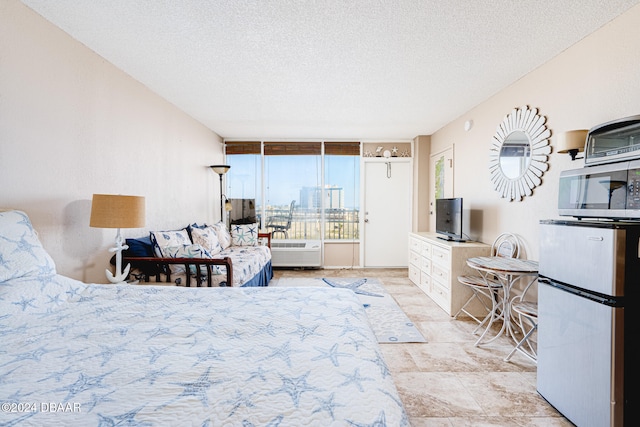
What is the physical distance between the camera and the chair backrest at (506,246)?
9.59ft

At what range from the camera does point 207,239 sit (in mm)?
3932

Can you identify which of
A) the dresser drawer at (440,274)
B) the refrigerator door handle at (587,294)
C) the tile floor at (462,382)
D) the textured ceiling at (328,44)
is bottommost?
the tile floor at (462,382)

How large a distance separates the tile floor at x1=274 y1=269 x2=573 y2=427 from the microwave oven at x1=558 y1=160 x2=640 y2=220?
128cm

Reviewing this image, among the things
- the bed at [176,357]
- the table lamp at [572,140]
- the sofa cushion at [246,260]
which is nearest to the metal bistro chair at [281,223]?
the sofa cushion at [246,260]

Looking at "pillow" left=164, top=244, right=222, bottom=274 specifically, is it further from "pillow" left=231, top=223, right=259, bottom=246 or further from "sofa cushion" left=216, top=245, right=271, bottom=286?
"pillow" left=231, top=223, right=259, bottom=246

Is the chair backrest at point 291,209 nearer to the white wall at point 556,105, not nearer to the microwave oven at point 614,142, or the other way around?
the white wall at point 556,105

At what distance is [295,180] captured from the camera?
18.9 feet

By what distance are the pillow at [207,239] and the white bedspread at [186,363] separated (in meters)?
2.16

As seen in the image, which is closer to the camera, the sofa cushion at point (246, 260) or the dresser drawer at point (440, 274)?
the sofa cushion at point (246, 260)

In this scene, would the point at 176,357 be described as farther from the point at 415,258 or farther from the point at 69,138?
the point at 415,258

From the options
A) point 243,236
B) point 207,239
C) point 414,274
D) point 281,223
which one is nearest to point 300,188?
point 281,223

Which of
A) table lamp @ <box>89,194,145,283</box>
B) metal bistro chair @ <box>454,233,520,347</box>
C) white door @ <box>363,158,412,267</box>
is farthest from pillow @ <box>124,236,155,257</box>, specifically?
white door @ <box>363,158,412,267</box>

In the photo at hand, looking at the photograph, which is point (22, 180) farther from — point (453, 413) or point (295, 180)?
point (295, 180)

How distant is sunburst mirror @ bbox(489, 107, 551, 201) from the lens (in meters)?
2.64
